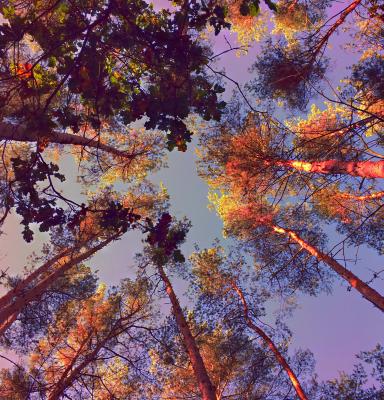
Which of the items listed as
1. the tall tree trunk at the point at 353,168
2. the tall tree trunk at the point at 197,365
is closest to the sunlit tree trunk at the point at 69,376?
the tall tree trunk at the point at 197,365

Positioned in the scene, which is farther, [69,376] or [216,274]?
[216,274]

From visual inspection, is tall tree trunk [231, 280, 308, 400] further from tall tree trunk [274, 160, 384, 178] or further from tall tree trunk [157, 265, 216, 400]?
tall tree trunk [274, 160, 384, 178]

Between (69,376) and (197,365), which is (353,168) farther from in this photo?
(69,376)

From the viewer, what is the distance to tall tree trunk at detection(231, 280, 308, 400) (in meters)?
8.99

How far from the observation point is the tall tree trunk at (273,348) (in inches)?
354

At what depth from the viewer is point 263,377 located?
38.8 ft

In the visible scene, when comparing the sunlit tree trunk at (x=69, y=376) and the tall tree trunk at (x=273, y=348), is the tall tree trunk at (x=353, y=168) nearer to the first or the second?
the sunlit tree trunk at (x=69, y=376)

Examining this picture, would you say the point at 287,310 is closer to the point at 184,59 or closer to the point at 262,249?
the point at 262,249

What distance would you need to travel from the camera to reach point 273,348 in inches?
393

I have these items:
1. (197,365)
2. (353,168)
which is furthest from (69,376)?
(353,168)

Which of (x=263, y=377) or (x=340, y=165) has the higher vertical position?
(x=340, y=165)

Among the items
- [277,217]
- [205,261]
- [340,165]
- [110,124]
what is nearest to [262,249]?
[277,217]

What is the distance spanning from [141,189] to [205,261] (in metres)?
4.30

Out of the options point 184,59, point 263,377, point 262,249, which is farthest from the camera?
point 262,249
